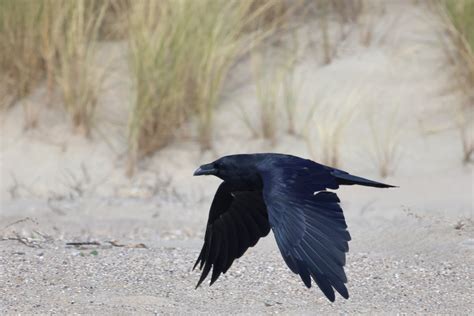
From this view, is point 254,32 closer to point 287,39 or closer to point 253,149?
point 287,39

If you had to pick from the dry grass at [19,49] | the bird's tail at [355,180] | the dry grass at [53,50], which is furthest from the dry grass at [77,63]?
the bird's tail at [355,180]

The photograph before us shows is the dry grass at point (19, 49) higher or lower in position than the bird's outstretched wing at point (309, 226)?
lower

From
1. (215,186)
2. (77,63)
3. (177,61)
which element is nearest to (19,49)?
(77,63)

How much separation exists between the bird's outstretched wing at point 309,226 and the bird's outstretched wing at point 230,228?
465mm

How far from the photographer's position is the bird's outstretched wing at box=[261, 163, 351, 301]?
401cm

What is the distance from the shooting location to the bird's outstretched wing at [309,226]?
4.01 meters

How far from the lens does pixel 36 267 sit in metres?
5.46

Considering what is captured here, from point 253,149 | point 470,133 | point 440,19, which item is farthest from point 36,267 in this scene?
point 440,19

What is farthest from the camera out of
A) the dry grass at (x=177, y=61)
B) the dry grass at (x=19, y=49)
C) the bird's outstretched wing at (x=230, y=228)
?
the dry grass at (x=19, y=49)

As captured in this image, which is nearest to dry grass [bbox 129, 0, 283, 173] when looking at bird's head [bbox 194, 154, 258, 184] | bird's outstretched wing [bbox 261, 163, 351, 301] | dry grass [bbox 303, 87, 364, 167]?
dry grass [bbox 303, 87, 364, 167]

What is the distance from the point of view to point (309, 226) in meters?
4.20

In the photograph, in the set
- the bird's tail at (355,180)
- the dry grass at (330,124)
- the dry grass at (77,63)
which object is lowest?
the dry grass at (330,124)

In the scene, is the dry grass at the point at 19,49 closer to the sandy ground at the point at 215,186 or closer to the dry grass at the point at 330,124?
the sandy ground at the point at 215,186

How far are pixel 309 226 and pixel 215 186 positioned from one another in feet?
12.5
